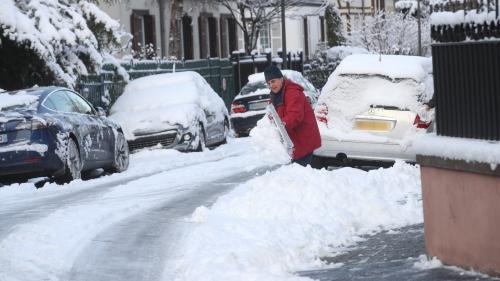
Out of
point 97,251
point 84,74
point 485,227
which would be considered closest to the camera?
point 485,227

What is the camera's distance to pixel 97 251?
416 inches

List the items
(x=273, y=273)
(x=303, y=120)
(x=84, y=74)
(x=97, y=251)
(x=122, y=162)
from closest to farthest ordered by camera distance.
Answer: (x=273, y=273) < (x=97, y=251) < (x=303, y=120) < (x=122, y=162) < (x=84, y=74)

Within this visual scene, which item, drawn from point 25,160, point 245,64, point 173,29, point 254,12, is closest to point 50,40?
point 25,160

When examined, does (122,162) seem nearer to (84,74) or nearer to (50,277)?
(84,74)

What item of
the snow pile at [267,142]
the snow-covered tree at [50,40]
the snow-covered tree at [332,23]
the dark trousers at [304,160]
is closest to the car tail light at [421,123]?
the snow pile at [267,142]

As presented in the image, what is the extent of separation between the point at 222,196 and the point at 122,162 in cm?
659

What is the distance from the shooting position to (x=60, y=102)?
1847cm

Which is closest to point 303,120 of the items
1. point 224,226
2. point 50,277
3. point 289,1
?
point 224,226

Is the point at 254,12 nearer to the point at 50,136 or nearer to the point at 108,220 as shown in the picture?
the point at 50,136

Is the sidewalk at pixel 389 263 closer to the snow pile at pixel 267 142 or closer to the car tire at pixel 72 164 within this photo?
the snow pile at pixel 267 142

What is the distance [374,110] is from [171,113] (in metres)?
7.63

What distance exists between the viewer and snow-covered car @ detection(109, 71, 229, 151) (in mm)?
22953

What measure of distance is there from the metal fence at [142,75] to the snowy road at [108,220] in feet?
20.7

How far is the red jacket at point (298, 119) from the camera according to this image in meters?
13.3
